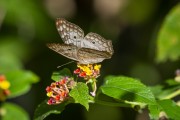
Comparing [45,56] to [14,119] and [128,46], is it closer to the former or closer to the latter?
[128,46]

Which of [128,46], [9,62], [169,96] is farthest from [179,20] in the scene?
[128,46]

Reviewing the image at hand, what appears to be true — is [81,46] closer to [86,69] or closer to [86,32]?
[86,69]

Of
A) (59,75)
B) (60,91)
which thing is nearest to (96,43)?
(59,75)

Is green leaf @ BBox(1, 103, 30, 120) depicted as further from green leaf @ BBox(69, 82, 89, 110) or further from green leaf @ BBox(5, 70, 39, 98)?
green leaf @ BBox(69, 82, 89, 110)

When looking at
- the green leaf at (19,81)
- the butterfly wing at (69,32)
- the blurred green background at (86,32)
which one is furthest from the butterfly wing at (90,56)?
the blurred green background at (86,32)

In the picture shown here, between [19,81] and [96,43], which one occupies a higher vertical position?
[96,43]

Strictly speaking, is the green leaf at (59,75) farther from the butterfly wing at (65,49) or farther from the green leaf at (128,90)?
the green leaf at (128,90)

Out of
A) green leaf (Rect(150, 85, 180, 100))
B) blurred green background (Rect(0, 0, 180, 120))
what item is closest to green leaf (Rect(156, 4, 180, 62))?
green leaf (Rect(150, 85, 180, 100))

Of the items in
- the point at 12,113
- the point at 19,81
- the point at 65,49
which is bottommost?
the point at 12,113
